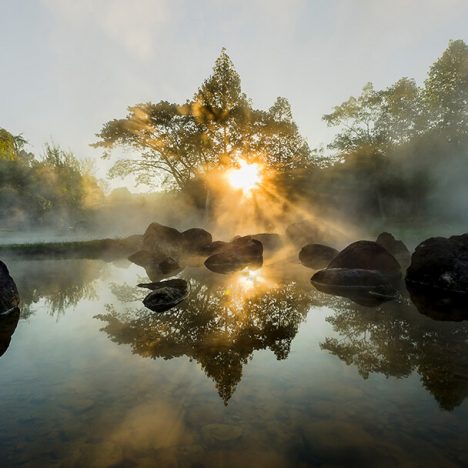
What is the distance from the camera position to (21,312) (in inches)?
339

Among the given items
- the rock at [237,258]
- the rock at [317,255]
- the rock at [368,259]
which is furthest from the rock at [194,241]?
the rock at [368,259]

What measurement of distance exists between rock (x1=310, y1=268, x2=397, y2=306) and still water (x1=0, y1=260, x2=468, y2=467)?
102 cm

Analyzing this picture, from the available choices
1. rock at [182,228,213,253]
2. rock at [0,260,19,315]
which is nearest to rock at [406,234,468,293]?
rock at [0,260,19,315]

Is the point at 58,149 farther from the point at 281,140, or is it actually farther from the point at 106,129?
the point at 281,140

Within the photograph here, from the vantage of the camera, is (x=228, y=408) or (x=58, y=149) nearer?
(x=228, y=408)

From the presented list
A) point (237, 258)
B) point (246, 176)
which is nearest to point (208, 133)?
point (246, 176)

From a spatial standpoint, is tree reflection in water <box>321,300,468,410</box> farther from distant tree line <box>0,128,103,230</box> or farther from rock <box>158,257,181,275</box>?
distant tree line <box>0,128,103,230</box>

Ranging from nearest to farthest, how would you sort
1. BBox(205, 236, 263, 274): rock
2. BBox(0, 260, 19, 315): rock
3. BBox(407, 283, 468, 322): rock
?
1. BBox(407, 283, 468, 322): rock
2. BBox(0, 260, 19, 315): rock
3. BBox(205, 236, 263, 274): rock

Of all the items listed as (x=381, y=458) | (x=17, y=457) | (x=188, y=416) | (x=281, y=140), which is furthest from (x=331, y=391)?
(x=281, y=140)

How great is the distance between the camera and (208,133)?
30.6 meters

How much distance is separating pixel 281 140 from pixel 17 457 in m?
31.2

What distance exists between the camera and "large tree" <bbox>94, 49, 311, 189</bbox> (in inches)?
1137

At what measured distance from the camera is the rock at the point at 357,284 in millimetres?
9773

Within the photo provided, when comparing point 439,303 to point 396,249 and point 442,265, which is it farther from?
point 396,249
